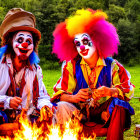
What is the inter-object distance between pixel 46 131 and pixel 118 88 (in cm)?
97

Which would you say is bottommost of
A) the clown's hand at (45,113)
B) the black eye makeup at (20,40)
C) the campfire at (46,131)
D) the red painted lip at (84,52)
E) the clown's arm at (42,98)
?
the campfire at (46,131)

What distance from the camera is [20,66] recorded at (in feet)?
10.6

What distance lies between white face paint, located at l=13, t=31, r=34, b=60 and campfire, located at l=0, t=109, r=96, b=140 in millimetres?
750

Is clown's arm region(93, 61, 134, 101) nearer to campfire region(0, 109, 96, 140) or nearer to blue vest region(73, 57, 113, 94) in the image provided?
blue vest region(73, 57, 113, 94)

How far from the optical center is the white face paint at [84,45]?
3.17 metres

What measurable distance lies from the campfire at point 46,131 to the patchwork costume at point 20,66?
0.53ft

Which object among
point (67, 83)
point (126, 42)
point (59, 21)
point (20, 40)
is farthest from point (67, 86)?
point (126, 42)

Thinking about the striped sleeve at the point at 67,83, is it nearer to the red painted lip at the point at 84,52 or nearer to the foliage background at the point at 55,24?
the red painted lip at the point at 84,52

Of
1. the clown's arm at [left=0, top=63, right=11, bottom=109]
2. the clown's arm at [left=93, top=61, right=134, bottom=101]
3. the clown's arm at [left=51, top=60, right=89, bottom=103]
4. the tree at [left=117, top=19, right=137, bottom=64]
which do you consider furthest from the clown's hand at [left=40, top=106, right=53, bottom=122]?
the tree at [left=117, top=19, right=137, bottom=64]

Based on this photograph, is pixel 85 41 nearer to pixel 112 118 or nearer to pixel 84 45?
pixel 84 45

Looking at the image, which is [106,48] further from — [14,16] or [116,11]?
[116,11]

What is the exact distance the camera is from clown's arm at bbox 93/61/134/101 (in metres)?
2.95

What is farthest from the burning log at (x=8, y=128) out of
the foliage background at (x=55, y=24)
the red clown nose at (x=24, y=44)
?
the foliage background at (x=55, y=24)

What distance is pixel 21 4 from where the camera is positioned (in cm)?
2289
